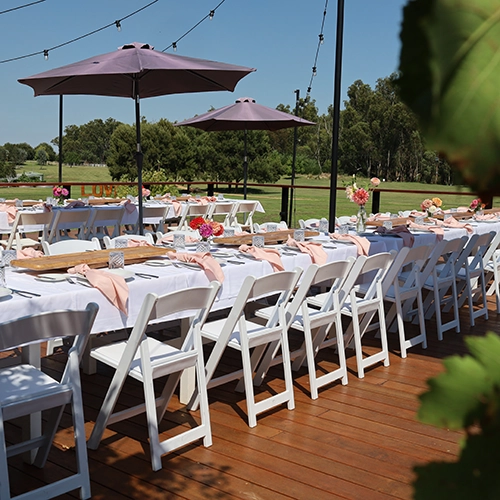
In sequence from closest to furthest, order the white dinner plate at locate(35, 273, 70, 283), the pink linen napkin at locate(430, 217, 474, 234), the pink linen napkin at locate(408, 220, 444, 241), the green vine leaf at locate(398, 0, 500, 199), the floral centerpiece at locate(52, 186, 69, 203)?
the green vine leaf at locate(398, 0, 500, 199) → the white dinner plate at locate(35, 273, 70, 283) → the pink linen napkin at locate(408, 220, 444, 241) → the pink linen napkin at locate(430, 217, 474, 234) → the floral centerpiece at locate(52, 186, 69, 203)

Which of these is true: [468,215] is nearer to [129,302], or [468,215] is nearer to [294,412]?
[294,412]

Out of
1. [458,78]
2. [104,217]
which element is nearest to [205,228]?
[104,217]

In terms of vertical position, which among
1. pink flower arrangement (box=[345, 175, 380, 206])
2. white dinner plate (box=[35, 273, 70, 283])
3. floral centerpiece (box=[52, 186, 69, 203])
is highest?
pink flower arrangement (box=[345, 175, 380, 206])

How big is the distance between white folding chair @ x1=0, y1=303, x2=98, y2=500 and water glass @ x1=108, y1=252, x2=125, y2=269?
3.49 feet

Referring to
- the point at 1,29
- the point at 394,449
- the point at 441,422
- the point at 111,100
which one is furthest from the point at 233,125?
the point at 111,100

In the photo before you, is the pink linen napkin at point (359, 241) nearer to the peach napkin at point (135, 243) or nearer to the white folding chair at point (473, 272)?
the white folding chair at point (473, 272)

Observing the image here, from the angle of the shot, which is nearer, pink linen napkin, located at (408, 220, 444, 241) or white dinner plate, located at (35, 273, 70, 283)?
white dinner plate, located at (35, 273, 70, 283)

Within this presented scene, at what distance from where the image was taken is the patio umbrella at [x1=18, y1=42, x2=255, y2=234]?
6227 mm

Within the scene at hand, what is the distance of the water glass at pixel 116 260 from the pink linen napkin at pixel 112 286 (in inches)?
9.7

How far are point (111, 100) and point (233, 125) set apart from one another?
1563 inches

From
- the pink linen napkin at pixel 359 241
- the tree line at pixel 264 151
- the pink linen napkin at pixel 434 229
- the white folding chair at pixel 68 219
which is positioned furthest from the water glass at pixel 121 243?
the tree line at pixel 264 151

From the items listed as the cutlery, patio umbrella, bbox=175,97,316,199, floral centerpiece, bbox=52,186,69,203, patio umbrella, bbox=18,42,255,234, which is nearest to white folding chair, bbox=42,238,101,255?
the cutlery

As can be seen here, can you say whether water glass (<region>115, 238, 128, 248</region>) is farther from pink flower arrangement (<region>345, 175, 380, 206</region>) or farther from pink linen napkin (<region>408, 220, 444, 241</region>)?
pink linen napkin (<region>408, 220, 444, 241</region>)

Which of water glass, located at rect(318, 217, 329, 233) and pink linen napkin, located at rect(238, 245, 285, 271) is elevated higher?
water glass, located at rect(318, 217, 329, 233)
